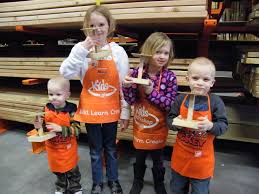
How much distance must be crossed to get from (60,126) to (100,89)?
37 centimetres

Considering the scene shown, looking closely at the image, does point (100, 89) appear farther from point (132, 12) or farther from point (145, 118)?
point (132, 12)

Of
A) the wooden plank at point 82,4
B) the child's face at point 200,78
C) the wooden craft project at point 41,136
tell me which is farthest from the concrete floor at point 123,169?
the wooden plank at point 82,4

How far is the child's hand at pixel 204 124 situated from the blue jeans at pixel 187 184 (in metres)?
0.38

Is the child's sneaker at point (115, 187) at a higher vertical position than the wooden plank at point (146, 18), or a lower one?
lower

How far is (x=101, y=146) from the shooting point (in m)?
1.79

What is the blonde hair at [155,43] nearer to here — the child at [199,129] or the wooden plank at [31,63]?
the child at [199,129]

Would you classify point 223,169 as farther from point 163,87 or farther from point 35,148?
point 35,148

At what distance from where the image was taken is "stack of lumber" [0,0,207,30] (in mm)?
1719

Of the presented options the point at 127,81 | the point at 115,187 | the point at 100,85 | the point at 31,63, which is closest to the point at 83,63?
the point at 100,85

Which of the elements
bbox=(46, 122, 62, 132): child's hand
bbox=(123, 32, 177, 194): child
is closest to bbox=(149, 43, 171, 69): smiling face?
bbox=(123, 32, 177, 194): child

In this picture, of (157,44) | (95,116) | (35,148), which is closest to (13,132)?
(35,148)

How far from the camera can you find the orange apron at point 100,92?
1.64 m

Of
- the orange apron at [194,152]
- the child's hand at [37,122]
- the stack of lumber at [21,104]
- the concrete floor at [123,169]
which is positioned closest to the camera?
the orange apron at [194,152]

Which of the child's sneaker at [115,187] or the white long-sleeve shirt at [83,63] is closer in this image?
the white long-sleeve shirt at [83,63]
